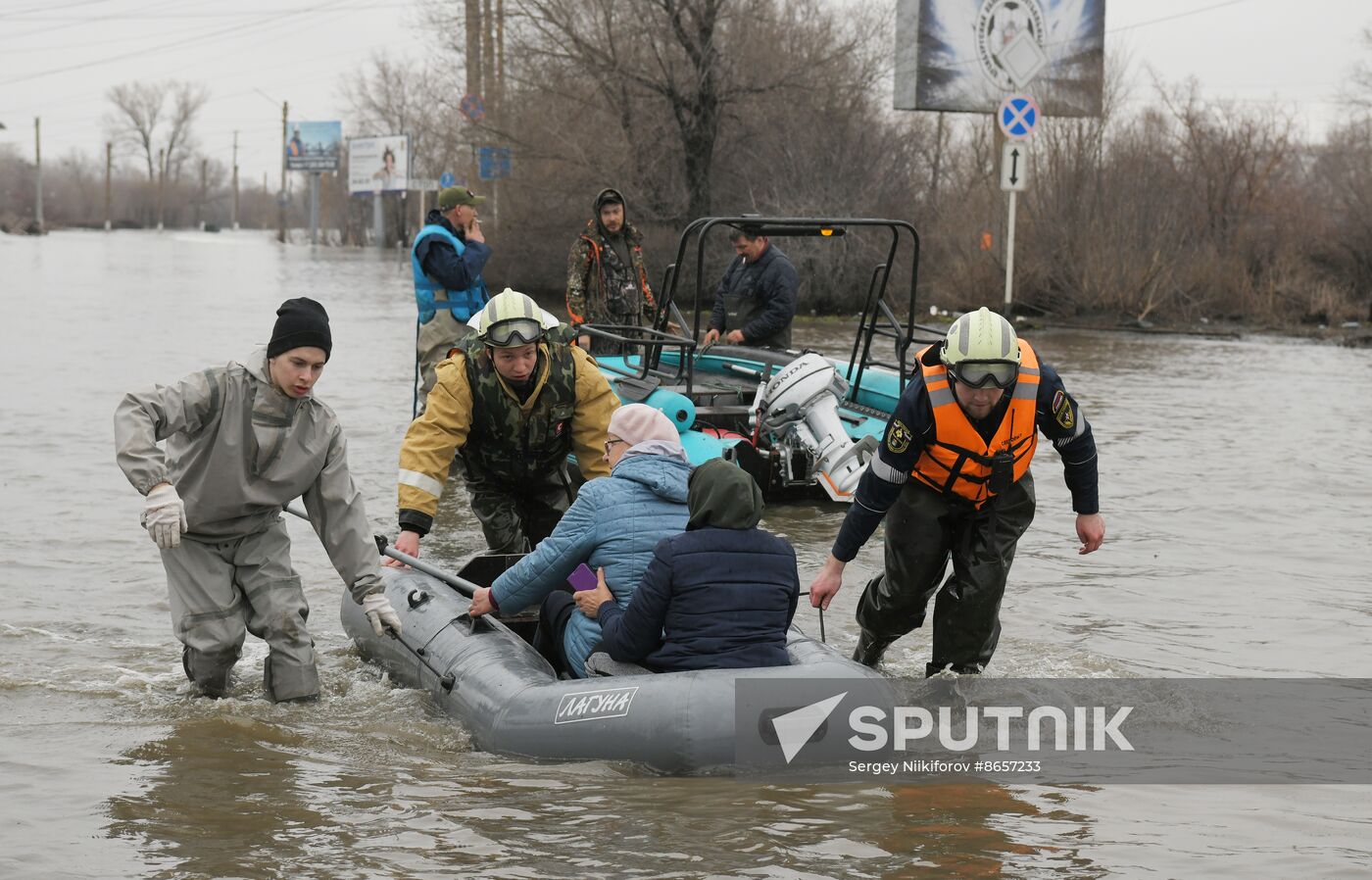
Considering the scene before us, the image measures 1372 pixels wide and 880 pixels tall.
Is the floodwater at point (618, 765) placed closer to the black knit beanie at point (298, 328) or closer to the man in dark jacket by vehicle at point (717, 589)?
the man in dark jacket by vehicle at point (717, 589)

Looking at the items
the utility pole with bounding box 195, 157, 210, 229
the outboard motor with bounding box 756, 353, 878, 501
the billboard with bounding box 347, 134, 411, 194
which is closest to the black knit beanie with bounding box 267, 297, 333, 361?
the outboard motor with bounding box 756, 353, 878, 501

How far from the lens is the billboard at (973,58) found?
29094 mm

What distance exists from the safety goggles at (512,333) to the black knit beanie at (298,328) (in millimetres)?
1353

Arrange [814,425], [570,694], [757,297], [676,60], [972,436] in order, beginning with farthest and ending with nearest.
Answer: [676,60]
[757,297]
[814,425]
[972,436]
[570,694]

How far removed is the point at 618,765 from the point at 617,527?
0.85m

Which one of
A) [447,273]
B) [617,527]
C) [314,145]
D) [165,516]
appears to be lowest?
[617,527]

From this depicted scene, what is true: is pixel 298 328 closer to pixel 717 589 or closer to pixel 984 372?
pixel 717 589

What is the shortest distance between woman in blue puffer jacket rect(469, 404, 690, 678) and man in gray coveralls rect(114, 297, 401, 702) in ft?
1.85

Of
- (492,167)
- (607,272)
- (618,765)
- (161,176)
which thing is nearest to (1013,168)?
(607,272)

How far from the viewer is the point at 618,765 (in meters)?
5.16

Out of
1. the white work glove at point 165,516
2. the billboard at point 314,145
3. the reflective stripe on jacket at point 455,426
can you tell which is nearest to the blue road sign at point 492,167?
the reflective stripe on jacket at point 455,426

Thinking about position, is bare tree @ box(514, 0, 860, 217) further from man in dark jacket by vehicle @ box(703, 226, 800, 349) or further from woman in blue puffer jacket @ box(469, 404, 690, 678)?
woman in blue puffer jacket @ box(469, 404, 690, 678)

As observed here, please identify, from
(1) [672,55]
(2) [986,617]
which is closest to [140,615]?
(2) [986,617]

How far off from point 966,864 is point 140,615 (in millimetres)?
4831
